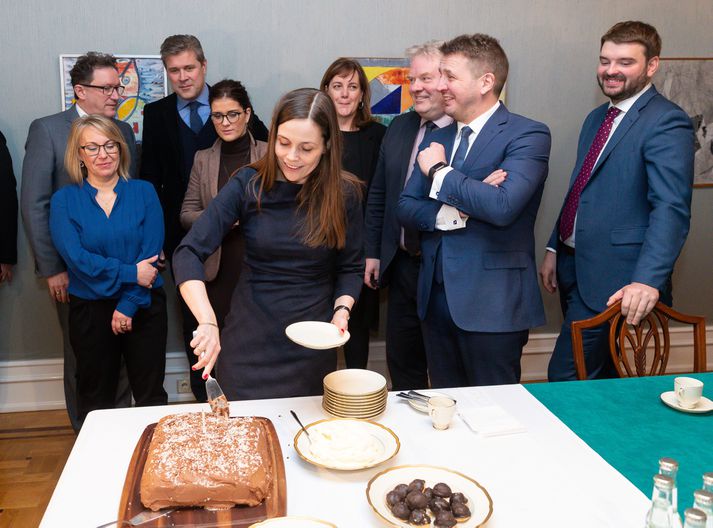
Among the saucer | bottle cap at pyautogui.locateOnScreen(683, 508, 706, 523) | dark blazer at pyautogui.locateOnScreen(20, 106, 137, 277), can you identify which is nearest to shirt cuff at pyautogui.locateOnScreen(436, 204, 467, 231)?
the saucer

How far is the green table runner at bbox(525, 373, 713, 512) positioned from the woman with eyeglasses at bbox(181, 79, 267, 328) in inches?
64.1

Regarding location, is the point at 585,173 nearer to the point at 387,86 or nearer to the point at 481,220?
the point at 481,220

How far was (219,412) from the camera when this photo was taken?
1.50m

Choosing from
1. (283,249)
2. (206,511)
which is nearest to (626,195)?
(283,249)

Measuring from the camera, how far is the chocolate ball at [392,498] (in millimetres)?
1239

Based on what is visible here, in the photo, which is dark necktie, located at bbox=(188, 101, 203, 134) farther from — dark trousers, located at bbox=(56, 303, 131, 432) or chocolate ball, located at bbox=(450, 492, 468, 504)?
chocolate ball, located at bbox=(450, 492, 468, 504)

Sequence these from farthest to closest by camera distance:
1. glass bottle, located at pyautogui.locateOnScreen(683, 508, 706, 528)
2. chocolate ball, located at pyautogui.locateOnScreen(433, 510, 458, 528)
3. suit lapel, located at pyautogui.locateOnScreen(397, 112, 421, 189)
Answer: suit lapel, located at pyautogui.locateOnScreen(397, 112, 421, 189), chocolate ball, located at pyautogui.locateOnScreen(433, 510, 458, 528), glass bottle, located at pyautogui.locateOnScreen(683, 508, 706, 528)

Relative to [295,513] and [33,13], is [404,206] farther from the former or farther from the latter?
[33,13]

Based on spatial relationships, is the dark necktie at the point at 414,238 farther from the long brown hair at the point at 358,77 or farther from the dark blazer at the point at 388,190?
the long brown hair at the point at 358,77

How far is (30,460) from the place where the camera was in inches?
119

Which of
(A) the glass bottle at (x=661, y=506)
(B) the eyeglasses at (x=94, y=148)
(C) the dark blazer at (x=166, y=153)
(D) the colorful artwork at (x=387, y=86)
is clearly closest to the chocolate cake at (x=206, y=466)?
(A) the glass bottle at (x=661, y=506)

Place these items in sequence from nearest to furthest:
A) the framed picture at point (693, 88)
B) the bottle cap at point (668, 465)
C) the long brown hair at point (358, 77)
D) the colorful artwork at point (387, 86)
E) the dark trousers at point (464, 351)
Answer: the bottle cap at point (668, 465) → the dark trousers at point (464, 351) → the long brown hair at point (358, 77) → the colorful artwork at point (387, 86) → the framed picture at point (693, 88)

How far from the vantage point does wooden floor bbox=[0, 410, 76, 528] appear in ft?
8.55

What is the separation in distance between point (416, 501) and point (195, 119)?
7.90 ft
